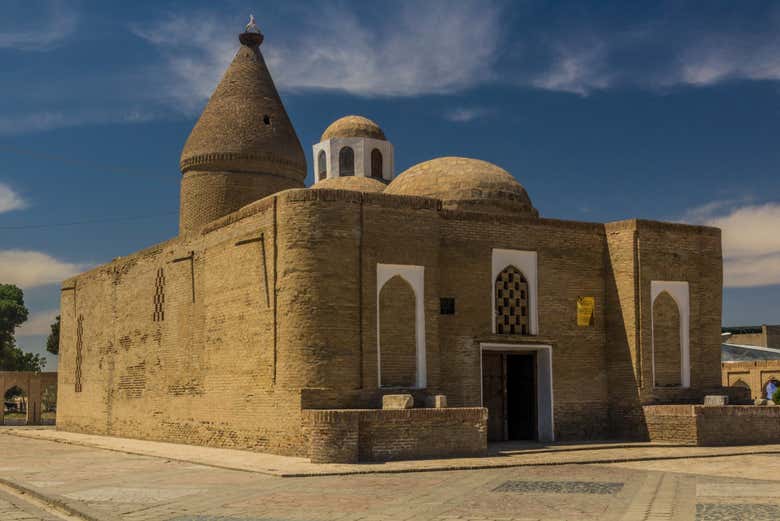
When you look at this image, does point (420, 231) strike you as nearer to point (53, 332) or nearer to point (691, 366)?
point (691, 366)

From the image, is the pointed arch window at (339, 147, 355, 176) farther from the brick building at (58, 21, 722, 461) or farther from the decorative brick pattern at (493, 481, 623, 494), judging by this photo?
the decorative brick pattern at (493, 481, 623, 494)

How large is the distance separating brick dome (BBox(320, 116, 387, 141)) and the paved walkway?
41.5ft

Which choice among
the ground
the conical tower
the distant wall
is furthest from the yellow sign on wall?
the distant wall

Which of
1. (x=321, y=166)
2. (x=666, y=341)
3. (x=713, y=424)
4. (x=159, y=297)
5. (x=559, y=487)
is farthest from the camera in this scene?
(x=321, y=166)

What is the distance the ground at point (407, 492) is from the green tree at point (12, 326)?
1954 inches

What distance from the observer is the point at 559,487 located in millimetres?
10938

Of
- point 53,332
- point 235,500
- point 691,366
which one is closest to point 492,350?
point 691,366

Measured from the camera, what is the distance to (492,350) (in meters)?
18.2

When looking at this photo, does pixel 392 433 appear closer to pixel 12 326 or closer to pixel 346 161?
pixel 346 161

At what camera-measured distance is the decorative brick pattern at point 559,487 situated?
1052cm

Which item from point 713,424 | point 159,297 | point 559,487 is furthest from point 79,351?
point 559,487

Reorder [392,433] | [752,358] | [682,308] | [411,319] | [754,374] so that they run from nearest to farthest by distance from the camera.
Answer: [392,433]
[411,319]
[682,308]
[754,374]
[752,358]

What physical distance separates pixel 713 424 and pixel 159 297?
12.6 metres

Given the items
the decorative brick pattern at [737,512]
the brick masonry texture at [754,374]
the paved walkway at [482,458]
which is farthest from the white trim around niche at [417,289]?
the brick masonry texture at [754,374]
